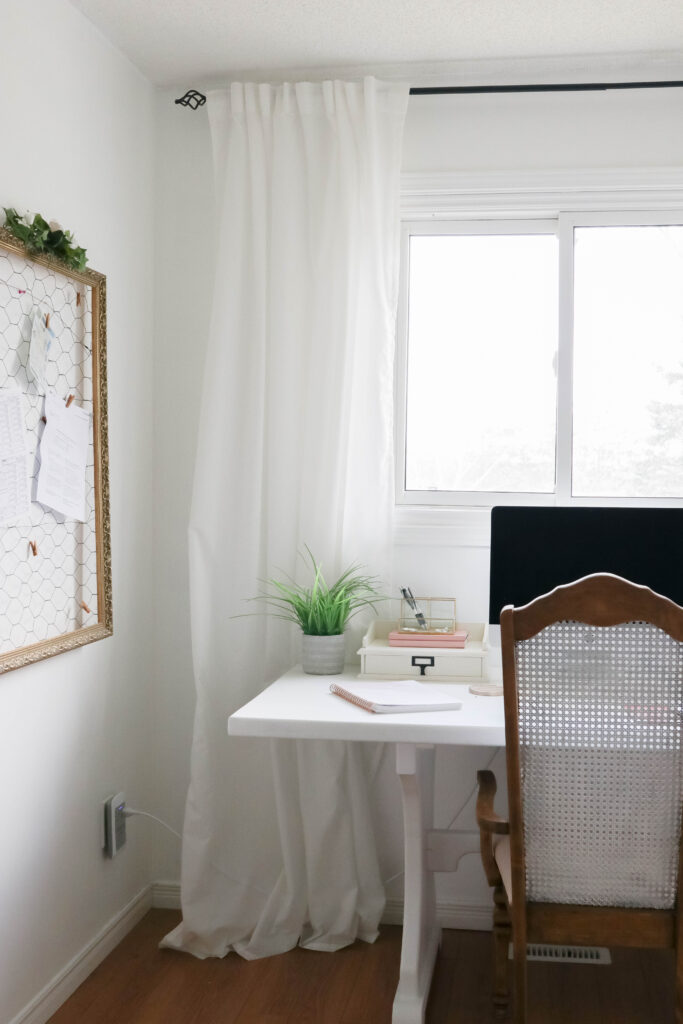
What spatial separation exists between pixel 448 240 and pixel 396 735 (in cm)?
162

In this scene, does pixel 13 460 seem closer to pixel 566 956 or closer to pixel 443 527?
pixel 443 527

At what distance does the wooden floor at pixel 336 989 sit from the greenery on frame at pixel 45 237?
1832 mm

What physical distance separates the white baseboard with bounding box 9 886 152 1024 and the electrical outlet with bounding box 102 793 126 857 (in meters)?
0.21

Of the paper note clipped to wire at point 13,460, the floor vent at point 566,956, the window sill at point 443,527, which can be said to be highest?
the paper note clipped to wire at point 13,460

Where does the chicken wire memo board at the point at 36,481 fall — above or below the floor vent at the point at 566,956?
above

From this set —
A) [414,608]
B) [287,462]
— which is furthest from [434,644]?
[287,462]

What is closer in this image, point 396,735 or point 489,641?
point 396,735

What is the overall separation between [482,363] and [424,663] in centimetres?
98

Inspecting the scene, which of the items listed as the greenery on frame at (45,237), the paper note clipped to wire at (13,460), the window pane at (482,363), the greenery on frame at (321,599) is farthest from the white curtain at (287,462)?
the paper note clipped to wire at (13,460)

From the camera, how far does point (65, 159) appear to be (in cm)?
247

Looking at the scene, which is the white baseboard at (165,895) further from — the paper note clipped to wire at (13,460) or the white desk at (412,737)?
the paper note clipped to wire at (13,460)

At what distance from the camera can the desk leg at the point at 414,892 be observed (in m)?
2.32

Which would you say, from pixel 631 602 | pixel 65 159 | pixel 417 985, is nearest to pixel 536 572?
pixel 631 602

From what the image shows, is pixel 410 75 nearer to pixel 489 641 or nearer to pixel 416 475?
pixel 416 475
